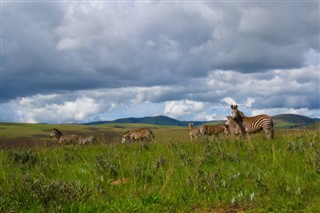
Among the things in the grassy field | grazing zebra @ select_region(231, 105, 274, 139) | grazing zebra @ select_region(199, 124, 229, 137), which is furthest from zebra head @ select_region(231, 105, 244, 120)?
the grassy field

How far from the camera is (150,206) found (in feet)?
24.6

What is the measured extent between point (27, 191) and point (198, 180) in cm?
388

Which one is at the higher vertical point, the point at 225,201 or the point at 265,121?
the point at 265,121

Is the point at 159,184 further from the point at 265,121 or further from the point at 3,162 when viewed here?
the point at 265,121

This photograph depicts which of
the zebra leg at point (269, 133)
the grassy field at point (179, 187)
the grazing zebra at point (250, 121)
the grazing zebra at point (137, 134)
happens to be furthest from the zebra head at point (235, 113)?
the grazing zebra at point (137, 134)

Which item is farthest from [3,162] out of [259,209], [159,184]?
[259,209]

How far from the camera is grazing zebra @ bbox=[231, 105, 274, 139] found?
969 inches

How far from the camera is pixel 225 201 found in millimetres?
7754

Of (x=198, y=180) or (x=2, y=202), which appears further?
(x=198, y=180)

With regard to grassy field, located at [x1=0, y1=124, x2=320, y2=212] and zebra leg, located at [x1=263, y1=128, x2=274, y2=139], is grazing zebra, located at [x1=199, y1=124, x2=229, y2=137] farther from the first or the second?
grassy field, located at [x1=0, y1=124, x2=320, y2=212]

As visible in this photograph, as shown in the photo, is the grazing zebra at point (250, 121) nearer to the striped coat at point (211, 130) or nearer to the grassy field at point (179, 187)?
the striped coat at point (211, 130)

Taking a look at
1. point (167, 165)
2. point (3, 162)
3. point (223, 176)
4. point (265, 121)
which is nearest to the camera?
point (223, 176)

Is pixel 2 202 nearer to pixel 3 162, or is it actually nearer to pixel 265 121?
pixel 3 162

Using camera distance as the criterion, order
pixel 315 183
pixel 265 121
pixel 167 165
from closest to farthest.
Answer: pixel 315 183 → pixel 167 165 → pixel 265 121
